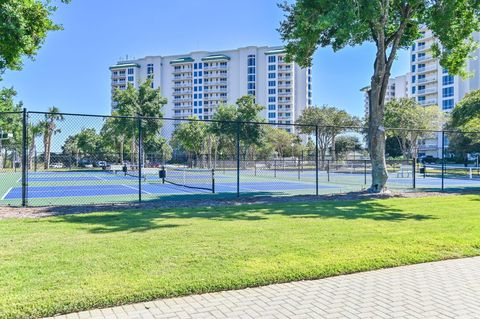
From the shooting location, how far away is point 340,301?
15.3 feet

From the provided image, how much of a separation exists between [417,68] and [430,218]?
347 feet

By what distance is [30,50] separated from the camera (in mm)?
12547

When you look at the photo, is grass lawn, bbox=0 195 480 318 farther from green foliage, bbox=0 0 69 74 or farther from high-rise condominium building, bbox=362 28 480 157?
high-rise condominium building, bbox=362 28 480 157

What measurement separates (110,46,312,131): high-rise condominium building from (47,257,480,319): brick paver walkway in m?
115

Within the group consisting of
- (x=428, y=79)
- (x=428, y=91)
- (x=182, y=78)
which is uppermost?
(x=182, y=78)

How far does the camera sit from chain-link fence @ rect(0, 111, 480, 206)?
1852 centimetres

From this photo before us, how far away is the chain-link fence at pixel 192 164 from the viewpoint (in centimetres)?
1852

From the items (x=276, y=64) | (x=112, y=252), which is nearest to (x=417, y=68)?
(x=276, y=64)

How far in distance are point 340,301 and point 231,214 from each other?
647 centimetres

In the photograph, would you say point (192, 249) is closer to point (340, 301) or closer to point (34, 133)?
point (340, 301)

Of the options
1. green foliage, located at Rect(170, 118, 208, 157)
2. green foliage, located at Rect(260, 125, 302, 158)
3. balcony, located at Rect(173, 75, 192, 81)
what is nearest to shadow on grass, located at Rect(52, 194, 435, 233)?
green foliage, located at Rect(170, 118, 208, 157)

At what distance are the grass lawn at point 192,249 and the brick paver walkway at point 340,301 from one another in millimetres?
245

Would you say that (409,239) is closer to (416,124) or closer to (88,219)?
(88,219)

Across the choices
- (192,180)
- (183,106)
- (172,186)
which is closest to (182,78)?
(183,106)
